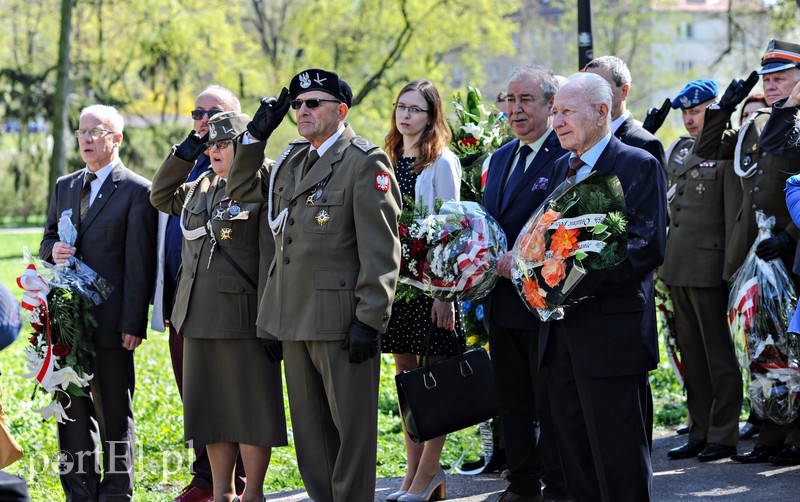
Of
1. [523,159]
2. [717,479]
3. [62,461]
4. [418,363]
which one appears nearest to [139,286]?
[62,461]

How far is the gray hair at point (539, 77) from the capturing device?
5.84m

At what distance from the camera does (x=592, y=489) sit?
4.91 m

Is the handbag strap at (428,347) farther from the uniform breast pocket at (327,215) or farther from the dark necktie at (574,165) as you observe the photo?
the dark necktie at (574,165)

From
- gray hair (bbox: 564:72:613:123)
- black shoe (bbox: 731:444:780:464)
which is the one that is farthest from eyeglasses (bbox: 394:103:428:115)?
black shoe (bbox: 731:444:780:464)

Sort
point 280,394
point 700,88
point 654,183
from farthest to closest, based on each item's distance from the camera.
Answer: point 700,88 → point 280,394 → point 654,183

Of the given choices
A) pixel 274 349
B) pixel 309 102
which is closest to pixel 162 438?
pixel 274 349

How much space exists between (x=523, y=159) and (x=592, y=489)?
1.94 m

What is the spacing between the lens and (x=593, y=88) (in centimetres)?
477

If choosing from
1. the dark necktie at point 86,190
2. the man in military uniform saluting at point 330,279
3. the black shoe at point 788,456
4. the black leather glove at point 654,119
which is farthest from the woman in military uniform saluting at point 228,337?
the black shoe at point 788,456

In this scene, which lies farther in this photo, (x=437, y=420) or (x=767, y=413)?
(x=767, y=413)

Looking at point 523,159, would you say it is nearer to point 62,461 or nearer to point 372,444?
point 372,444

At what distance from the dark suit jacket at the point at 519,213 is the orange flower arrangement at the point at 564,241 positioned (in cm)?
105

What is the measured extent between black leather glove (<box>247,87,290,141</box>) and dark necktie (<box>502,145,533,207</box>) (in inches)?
53.6

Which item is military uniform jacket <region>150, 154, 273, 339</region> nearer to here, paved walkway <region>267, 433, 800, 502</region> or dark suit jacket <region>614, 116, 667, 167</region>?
paved walkway <region>267, 433, 800, 502</region>
